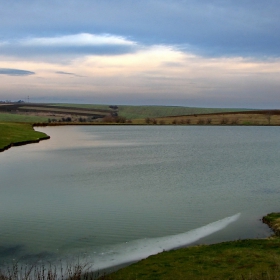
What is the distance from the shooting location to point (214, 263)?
983cm

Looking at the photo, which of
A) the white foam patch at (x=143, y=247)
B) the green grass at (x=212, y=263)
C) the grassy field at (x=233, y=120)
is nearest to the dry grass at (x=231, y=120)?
the grassy field at (x=233, y=120)

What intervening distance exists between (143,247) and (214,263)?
3054mm

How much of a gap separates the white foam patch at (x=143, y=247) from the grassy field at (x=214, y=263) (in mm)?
749

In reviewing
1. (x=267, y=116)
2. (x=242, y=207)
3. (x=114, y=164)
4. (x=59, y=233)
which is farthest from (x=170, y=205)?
(x=267, y=116)

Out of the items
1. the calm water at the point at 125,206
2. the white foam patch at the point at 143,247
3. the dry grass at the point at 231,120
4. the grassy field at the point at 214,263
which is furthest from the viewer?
the dry grass at the point at 231,120

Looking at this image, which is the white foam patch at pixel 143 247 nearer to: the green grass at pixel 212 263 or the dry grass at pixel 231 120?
the green grass at pixel 212 263

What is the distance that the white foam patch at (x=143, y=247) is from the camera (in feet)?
36.4

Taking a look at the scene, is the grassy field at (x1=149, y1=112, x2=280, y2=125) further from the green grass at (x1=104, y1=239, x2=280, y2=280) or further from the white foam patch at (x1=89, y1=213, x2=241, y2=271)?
the green grass at (x1=104, y1=239, x2=280, y2=280)

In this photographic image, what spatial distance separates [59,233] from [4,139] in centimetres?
4369

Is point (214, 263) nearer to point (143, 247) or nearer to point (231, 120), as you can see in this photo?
point (143, 247)

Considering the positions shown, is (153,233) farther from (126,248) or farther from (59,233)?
(59,233)

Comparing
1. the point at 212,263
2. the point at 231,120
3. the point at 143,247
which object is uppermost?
the point at 231,120

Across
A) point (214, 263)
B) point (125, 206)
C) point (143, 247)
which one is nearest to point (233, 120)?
point (125, 206)

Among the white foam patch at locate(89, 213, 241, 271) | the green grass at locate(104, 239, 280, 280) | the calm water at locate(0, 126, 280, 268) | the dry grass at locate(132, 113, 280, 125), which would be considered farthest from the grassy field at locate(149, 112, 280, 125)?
the green grass at locate(104, 239, 280, 280)
